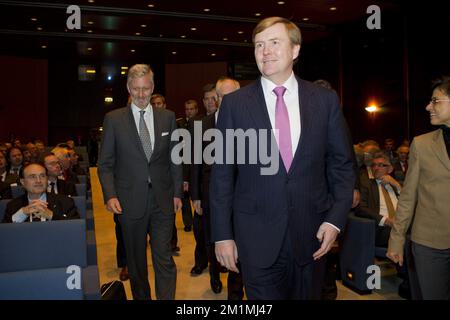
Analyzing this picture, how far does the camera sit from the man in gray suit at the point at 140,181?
3100 mm

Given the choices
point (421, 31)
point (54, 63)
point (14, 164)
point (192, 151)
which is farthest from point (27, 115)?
point (192, 151)

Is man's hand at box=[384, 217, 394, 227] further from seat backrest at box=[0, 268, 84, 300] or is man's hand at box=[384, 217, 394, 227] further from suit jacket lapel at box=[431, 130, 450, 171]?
seat backrest at box=[0, 268, 84, 300]

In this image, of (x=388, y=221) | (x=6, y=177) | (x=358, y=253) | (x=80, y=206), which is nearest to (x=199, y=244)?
(x=80, y=206)

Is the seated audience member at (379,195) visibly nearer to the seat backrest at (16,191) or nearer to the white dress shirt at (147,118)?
the white dress shirt at (147,118)

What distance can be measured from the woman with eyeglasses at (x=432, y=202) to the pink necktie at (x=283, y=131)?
1050 millimetres

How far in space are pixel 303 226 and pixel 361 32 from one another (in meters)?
12.0

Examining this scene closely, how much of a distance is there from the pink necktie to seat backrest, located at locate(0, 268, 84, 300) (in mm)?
1202

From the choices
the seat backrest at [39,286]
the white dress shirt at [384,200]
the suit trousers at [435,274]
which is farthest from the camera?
the white dress shirt at [384,200]

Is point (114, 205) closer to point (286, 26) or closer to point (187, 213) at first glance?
point (286, 26)

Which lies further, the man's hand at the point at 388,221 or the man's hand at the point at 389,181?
the man's hand at the point at 389,181

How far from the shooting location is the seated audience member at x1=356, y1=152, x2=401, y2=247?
4262 mm

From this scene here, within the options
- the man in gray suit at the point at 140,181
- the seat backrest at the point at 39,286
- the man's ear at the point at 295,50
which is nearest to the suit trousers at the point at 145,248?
the man in gray suit at the point at 140,181

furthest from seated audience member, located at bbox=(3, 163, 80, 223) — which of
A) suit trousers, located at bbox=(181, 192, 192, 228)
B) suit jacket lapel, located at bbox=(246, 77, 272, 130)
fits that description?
suit trousers, located at bbox=(181, 192, 192, 228)
